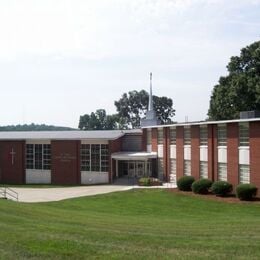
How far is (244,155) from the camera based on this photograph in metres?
38.5

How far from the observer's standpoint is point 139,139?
59375mm

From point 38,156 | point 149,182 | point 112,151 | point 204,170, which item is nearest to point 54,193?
point 149,182

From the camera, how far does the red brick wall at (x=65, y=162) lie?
57.0 m

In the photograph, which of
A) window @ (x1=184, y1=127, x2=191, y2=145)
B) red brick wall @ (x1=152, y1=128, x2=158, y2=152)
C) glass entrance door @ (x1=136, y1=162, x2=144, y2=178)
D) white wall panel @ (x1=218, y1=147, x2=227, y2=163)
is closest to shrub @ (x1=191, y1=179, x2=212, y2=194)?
white wall panel @ (x1=218, y1=147, x2=227, y2=163)

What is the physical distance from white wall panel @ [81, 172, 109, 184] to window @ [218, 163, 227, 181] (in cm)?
1665

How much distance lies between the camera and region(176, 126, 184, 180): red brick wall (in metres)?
48.1

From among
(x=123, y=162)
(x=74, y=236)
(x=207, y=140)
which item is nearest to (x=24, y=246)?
(x=74, y=236)

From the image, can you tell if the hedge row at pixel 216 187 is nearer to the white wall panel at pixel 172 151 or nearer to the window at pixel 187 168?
the window at pixel 187 168

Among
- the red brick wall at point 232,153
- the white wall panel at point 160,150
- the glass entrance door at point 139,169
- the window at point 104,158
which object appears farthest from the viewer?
the glass entrance door at point 139,169

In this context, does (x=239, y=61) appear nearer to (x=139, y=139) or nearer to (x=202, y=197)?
(x=139, y=139)

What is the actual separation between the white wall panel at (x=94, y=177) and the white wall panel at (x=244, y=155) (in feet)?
65.1

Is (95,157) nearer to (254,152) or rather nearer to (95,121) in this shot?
(254,152)

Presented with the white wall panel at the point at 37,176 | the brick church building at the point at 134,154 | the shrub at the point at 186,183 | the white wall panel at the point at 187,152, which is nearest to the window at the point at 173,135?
the brick church building at the point at 134,154

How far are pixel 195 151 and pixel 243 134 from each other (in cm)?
755
